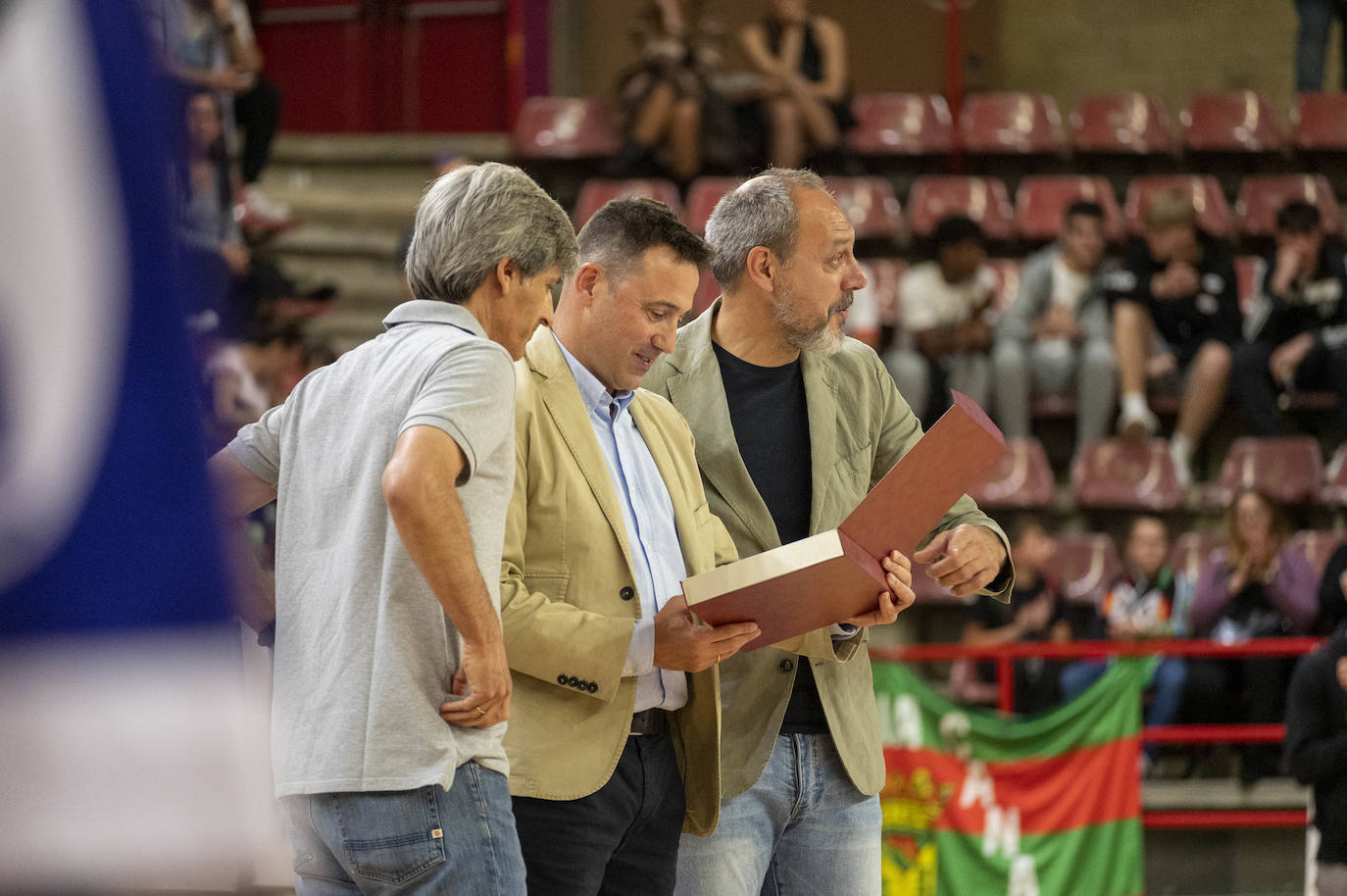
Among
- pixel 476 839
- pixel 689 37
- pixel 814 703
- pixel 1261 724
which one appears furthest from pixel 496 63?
pixel 476 839

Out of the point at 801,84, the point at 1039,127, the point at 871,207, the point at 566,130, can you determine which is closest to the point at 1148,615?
the point at 871,207

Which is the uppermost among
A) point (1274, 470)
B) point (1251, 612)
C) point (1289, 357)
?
point (1289, 357)

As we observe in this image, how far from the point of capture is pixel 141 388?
77 centimetres

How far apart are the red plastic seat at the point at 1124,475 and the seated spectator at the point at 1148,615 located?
651 mm

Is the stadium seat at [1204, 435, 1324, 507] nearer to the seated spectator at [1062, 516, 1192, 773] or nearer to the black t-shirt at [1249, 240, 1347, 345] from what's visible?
the black t-shirt at [1249, 240, 1347, 345]

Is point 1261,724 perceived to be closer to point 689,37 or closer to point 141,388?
point 689,37

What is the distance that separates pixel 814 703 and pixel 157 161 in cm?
200

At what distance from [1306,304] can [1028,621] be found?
2.39 meters

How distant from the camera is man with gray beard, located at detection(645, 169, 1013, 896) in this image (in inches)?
100

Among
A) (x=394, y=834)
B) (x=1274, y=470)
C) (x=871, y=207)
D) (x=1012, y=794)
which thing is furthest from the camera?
(x=871, y=207)

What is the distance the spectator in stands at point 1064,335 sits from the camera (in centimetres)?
746

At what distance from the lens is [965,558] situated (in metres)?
2.55

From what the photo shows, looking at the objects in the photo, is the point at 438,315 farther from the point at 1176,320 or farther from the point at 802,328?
the point at 1176,320

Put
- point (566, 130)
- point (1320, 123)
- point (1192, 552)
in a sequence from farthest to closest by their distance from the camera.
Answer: point (566, 130)
point (1320, 123)
point (1192, 552)
